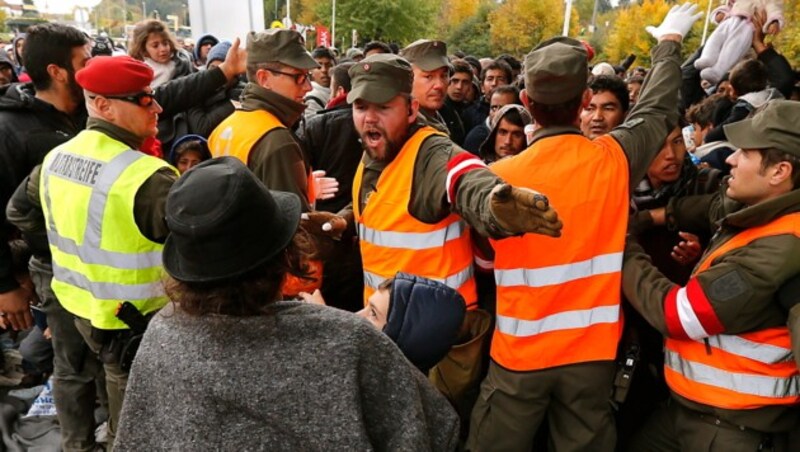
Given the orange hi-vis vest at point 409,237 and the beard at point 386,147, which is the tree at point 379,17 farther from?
the orange hi-vis vest at point 409,237

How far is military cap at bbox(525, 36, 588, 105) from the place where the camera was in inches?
85.1

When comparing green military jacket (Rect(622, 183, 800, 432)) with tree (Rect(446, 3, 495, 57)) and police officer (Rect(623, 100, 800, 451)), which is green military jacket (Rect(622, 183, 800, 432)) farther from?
tree (Rect(446, 3, 495, 57))

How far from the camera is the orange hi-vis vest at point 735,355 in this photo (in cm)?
204

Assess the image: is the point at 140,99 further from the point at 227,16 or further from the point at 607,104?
the point at 227,16

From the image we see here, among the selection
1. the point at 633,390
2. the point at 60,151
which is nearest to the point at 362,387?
the point at 60,151

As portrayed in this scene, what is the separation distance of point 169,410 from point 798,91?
676 cm

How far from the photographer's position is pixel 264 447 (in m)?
1.31

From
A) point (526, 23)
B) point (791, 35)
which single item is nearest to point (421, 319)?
point (791, 35)

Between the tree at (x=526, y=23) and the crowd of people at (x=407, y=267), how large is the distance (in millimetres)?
35918

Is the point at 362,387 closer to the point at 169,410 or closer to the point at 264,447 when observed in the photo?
the point at 264,447

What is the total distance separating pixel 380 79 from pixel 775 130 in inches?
62.8

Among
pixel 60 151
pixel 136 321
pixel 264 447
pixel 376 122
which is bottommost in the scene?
pixel 136 321

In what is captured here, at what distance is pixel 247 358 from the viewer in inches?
51.3

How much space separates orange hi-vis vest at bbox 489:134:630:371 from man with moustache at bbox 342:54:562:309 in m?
0.23
